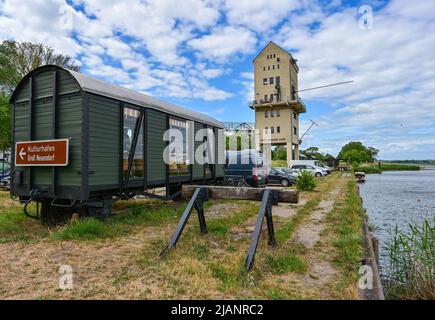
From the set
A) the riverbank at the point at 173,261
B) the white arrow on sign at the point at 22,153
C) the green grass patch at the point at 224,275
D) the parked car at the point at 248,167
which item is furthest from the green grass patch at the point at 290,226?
the white arrow on sign at the point at 22,153

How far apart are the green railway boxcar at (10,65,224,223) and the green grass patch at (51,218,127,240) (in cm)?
54

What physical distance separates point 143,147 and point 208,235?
125 inches

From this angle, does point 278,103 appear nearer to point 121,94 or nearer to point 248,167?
point 248,167

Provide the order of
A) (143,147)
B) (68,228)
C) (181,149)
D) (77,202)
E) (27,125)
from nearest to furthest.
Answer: (68,228) < (77,202) < (27,125) < (143,147) < (181,149)

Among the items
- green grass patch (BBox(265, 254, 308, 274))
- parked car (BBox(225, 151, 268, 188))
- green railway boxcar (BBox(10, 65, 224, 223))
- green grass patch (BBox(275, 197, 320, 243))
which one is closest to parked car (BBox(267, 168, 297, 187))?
parked car (BBox(225, 151, 268, 188))

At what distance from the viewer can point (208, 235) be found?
20.6 feet

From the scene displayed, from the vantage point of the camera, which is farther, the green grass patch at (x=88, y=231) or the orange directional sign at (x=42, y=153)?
the orange directional sign at (x=42, y=153)

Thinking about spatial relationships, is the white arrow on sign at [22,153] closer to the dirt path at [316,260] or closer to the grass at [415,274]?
the dirt path at [316,260]

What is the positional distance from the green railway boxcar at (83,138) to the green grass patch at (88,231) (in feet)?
1.79

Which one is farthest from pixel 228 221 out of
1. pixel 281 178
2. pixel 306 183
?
pixel 281 178

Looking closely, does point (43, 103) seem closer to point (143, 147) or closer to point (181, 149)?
point (143, 147)

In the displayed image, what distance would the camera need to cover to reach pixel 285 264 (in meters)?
4.48

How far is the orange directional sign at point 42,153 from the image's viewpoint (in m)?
6.61
